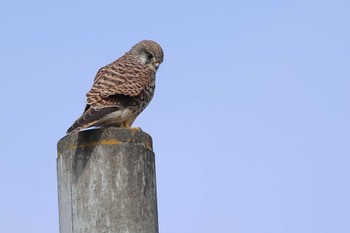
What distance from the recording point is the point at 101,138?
4.70 m

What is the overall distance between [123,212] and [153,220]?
0.25 meters

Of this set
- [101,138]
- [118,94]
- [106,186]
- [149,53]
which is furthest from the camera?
[149,53]

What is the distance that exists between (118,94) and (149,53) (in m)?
1.51

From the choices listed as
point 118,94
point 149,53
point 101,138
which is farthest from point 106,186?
point 149,53

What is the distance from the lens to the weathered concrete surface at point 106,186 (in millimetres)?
4387

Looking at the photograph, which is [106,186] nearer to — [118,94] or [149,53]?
[118,94]

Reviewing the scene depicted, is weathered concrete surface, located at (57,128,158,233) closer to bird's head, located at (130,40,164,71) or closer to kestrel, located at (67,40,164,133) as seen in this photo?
kestrel, located at (67,40,164,133)

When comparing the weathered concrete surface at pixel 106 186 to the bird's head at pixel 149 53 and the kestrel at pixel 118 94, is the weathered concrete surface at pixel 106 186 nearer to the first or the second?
the kestrel at pixel 118 94

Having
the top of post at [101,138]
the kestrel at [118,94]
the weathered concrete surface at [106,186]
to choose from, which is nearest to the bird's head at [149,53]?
the kestrel at [118,94]

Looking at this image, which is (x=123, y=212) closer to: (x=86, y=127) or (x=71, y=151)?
(x=71, y=151)

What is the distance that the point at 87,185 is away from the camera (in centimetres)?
444

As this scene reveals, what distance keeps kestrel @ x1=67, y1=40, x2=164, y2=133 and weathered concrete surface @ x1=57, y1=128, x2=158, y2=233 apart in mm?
616

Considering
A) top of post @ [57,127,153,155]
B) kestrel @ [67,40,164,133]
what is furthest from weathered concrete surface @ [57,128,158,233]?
kestrel @ [67,40,164,133]

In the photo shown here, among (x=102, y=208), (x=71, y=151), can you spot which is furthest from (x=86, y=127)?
(x=102, y=208)
